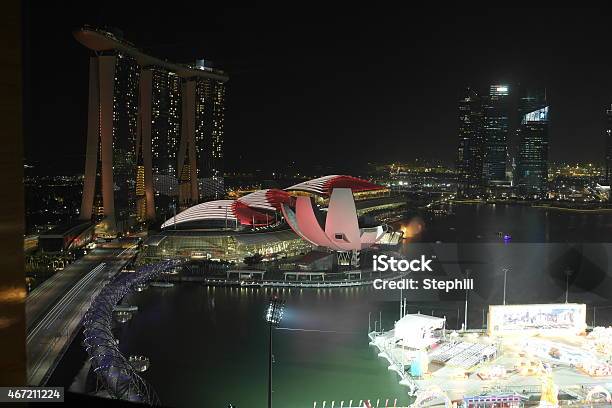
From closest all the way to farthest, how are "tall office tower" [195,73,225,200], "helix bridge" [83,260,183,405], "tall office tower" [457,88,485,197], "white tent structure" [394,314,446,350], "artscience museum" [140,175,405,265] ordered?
"helix bridge" [83,260,183,405] < "white tent structure" [394,314,446,350] < "artscience museum" [140,175,405,265] < "tall office tower" [195,73,225,200] < "tall office tower" [457,88,485,197]

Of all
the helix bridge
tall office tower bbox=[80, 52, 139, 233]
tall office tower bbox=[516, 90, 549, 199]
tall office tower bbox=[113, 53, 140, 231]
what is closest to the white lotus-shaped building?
the helix bridge

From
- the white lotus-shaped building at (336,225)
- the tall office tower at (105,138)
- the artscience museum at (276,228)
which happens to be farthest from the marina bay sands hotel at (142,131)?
the white lotus-shaped building at (336,225)

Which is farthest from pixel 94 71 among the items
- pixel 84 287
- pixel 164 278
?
pixel 84 287

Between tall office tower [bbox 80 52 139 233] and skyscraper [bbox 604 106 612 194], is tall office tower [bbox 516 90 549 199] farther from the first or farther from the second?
tall office tower [bbox 80 52 139 233]

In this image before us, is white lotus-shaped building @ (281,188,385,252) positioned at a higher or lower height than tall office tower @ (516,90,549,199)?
lower

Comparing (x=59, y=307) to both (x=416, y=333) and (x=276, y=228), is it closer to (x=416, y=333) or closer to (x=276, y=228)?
(x=416, y=333)

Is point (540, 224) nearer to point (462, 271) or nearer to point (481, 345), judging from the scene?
point (462, 271)

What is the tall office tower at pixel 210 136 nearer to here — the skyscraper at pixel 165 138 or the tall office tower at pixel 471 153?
the skyscraper at pixel 165 138
